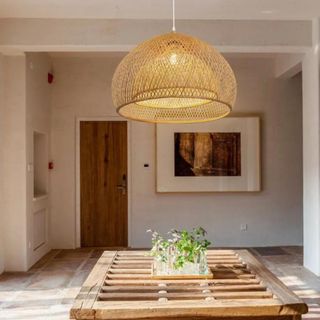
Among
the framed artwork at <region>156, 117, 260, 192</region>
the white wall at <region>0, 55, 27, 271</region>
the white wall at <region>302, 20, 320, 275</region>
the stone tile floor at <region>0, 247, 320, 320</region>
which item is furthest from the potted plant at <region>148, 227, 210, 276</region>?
the framed artwork at <region>156, 117, 260, 192</region>

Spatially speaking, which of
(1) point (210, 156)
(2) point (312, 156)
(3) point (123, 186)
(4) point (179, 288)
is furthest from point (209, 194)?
(4) point (179, 288)

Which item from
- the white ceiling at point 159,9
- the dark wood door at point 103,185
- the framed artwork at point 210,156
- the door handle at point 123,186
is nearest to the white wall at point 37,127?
the dark wood door at point 103,185

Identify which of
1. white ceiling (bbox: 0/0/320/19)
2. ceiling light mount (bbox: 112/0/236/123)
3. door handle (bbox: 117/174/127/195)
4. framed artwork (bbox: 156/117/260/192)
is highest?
white ceiling (bbox: 0/0/320/19)

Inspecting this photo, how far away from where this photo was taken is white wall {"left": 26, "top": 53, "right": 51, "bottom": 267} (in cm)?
538

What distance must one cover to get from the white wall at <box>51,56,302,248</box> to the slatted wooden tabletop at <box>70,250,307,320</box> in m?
3.96

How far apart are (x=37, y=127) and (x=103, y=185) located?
1.48m

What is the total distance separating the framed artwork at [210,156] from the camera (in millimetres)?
6703

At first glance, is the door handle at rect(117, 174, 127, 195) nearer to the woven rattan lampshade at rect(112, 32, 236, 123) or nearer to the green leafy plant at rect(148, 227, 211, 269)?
the green leafy plant at rect(148, 227, 211, 269)

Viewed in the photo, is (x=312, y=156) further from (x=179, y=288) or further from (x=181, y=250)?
(x=179, y=288)

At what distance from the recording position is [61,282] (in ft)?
15.4

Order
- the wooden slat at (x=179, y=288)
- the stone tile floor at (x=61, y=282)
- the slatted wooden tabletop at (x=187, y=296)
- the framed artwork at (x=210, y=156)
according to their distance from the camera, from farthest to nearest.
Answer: the framed artwork at (x=210, y=156)
the stone tile floor at (x=61, y=282)
the wooden slat at (x=179, y=288)
the slatted wooden tabletop at (x=187, y=296)

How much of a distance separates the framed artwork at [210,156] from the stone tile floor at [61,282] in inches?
48.7

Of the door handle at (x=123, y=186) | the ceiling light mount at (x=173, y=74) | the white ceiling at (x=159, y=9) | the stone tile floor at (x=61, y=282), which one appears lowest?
the stone tile floor at (x=61, y=282)

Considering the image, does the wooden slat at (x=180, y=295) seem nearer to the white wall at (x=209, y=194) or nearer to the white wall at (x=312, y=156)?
the white wall at (x=312, y=156)
